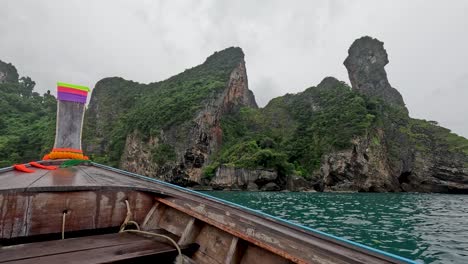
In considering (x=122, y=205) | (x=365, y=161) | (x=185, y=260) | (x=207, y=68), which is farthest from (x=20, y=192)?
(x=207, y=68)

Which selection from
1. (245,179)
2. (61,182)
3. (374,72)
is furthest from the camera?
(374,72)

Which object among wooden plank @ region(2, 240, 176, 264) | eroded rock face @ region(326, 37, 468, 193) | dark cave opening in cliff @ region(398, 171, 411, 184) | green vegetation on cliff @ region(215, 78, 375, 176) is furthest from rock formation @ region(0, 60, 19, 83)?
dark cave opening in cliff @ region(398, 171, 411, 184)

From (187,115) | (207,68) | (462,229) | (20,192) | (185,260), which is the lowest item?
(462,229)

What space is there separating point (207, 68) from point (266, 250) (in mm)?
82119

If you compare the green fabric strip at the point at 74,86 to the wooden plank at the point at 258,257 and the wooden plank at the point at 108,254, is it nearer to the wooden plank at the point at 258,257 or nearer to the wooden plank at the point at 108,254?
the wooden plank at the point at 108,254

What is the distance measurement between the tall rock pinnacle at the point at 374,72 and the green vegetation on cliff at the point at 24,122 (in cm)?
8505

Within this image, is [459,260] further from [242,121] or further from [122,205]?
[242,121]

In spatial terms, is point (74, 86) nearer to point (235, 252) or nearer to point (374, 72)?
point (235, 252)

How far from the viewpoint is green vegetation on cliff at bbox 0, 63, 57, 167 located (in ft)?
172

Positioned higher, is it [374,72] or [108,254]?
[374,72]

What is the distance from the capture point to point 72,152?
5746mm

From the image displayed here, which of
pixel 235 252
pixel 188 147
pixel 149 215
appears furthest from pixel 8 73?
pixel 235 252

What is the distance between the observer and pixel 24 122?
214 ft

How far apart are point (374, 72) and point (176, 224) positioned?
8600 cm
